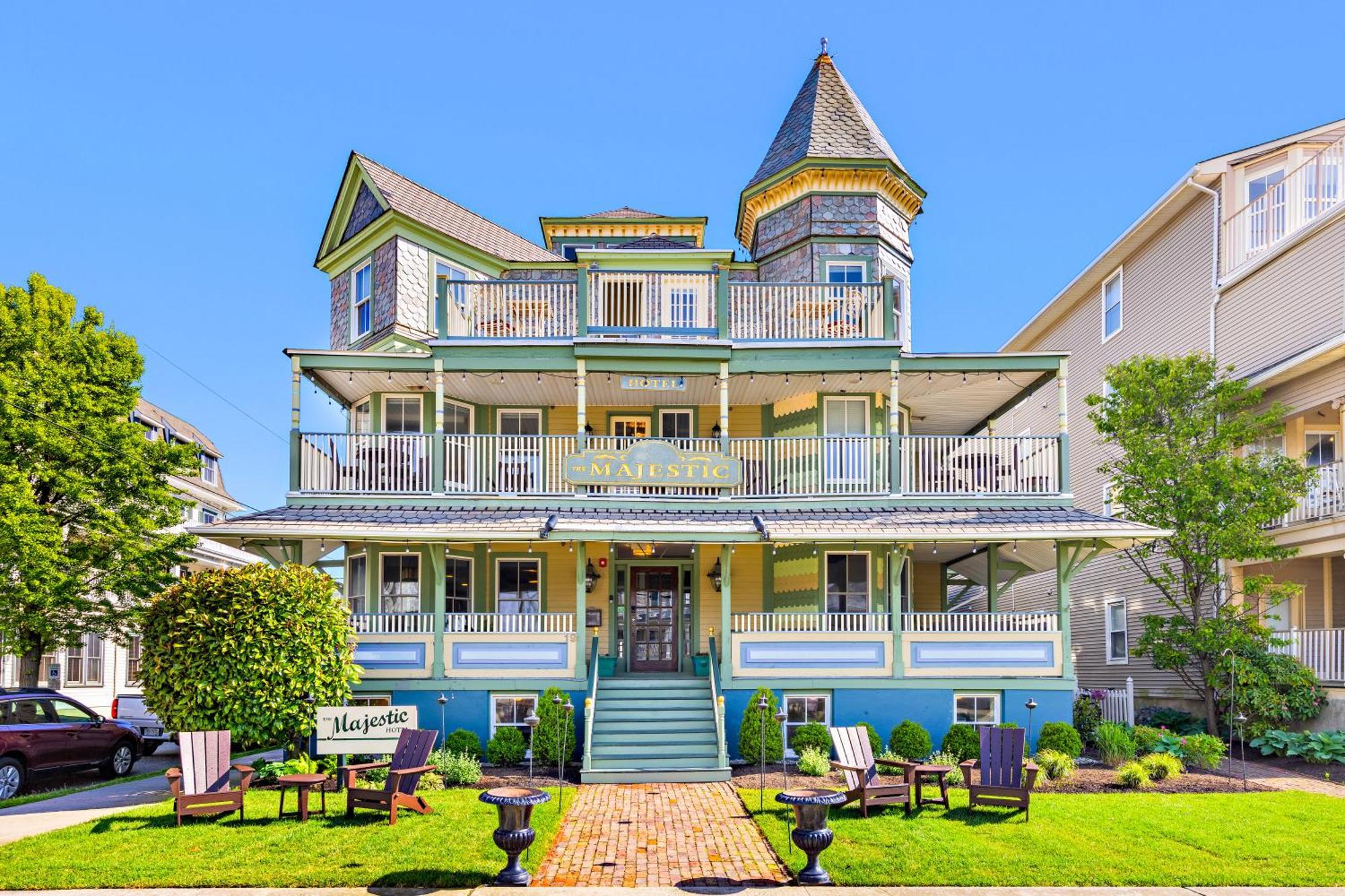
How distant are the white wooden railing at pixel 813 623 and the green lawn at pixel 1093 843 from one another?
15.3 feet

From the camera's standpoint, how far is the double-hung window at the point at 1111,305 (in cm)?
2638

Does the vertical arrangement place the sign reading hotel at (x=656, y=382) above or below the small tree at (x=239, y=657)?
above

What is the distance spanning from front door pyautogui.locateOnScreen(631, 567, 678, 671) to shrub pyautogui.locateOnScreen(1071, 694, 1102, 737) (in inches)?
277

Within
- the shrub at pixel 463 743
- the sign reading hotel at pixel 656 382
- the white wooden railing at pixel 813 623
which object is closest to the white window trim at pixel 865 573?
the white wooden railing at pixel 813 623

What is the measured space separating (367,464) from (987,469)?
35.6 feet

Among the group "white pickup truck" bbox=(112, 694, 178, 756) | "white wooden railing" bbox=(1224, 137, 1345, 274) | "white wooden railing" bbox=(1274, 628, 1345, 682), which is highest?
"white wooden railing" bbox=(1224, 137, 1345, 274)

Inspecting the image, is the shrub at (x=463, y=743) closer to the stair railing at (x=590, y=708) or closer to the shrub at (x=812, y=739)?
the stair railing at (x=590, y=708)

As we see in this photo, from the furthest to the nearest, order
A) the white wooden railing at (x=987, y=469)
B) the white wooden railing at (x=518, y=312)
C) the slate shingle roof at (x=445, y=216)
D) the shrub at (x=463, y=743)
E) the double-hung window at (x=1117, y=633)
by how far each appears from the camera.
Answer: the double-hung window at (x=1117, y=633) → the slate shingle roof at (x=445, y=216) → the white wooden railing at (x=518, y=312) → the white wooden railing at (x=987, y=469) → the shrub at (x=463, y=743)

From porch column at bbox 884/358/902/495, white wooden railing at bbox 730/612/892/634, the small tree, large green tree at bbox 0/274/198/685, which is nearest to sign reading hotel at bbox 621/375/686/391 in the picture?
porch column at bbox 884/358/902/495

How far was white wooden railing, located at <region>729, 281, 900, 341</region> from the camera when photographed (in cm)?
1980

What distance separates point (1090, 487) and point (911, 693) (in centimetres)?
1146

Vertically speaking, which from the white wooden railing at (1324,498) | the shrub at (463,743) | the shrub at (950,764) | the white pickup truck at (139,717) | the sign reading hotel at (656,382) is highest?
the sign reading hotel at (656,382)

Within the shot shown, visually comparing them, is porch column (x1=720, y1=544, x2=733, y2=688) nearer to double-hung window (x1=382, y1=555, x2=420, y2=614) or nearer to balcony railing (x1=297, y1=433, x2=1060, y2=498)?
balcony railing (x1=297, y1=433, x2=1060, y2=498)

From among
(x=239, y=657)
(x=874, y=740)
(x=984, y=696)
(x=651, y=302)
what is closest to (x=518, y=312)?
(x=651, y=302)
